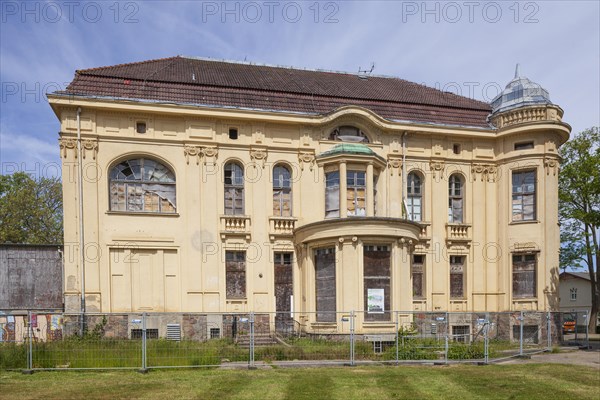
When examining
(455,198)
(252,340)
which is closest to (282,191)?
(455,198)

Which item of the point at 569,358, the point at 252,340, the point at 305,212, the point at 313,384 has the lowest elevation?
the point at 569,358

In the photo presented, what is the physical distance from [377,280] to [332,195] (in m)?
4.47

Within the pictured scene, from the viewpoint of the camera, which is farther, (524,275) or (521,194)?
(521,194)

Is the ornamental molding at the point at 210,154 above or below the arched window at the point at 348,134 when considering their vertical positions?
below

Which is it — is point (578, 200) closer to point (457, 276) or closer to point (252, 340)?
point (457, 276)

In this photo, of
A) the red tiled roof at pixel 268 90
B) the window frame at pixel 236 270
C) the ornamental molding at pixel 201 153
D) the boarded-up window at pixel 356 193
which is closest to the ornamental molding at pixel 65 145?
the red tiled roof at pixel 268 90

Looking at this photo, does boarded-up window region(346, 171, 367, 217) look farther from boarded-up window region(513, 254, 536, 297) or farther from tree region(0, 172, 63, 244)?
tree region(0, 172, 63, 244)

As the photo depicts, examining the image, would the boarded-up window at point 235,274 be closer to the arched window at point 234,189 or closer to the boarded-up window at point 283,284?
the boarded-up window at point 283,284

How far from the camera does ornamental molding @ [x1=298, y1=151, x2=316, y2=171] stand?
22.3 meters

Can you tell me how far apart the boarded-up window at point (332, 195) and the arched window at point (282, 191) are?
65.3 inches

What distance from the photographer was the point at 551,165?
2291 centimetres

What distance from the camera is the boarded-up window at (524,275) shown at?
22719 mm

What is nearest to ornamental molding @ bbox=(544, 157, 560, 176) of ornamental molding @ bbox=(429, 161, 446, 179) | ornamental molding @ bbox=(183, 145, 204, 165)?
ornamental molding @ bbox=(429, 161, 446, 179)

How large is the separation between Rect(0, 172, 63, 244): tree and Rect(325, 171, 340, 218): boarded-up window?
24.5 meters
